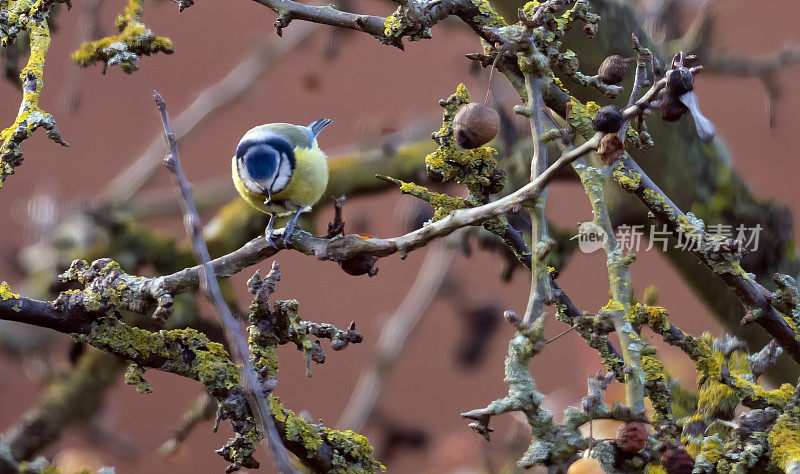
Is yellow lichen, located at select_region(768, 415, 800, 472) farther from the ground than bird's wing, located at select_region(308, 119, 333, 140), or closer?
closer

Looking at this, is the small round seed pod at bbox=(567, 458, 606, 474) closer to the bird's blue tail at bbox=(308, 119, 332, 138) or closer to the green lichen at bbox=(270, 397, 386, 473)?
the green lichen at bbox=(270, 397, 386, 473)

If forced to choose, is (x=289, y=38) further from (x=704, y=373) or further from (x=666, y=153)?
(x=704, y=373)

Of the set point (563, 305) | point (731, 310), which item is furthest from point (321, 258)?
point (731, 310)

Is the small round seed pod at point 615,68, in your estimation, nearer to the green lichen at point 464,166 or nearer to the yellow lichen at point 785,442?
the green lichen at point 464,166

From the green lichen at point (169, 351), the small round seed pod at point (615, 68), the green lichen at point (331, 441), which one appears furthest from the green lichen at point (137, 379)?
→ the small round seed pod at point (615, 68)

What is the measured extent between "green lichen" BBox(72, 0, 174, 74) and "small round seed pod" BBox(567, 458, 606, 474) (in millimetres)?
531

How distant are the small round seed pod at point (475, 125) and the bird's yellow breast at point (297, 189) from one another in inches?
12.4

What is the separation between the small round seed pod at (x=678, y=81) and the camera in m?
0.51

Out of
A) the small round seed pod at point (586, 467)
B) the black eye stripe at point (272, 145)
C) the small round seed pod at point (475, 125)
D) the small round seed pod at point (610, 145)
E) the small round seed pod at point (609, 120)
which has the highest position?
the black eye stripe at point (272, 145)

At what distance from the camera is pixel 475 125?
62 cm

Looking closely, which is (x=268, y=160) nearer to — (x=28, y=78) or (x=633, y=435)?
(x=28, y=78)

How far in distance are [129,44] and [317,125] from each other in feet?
1.40

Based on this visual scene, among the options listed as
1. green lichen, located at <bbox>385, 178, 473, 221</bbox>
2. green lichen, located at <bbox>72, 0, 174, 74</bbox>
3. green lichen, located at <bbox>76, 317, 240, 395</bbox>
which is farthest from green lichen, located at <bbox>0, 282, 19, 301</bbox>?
green lichen, located at <bbox>385, 178, 473, 221</bbox>

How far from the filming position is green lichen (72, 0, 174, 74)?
74cm
